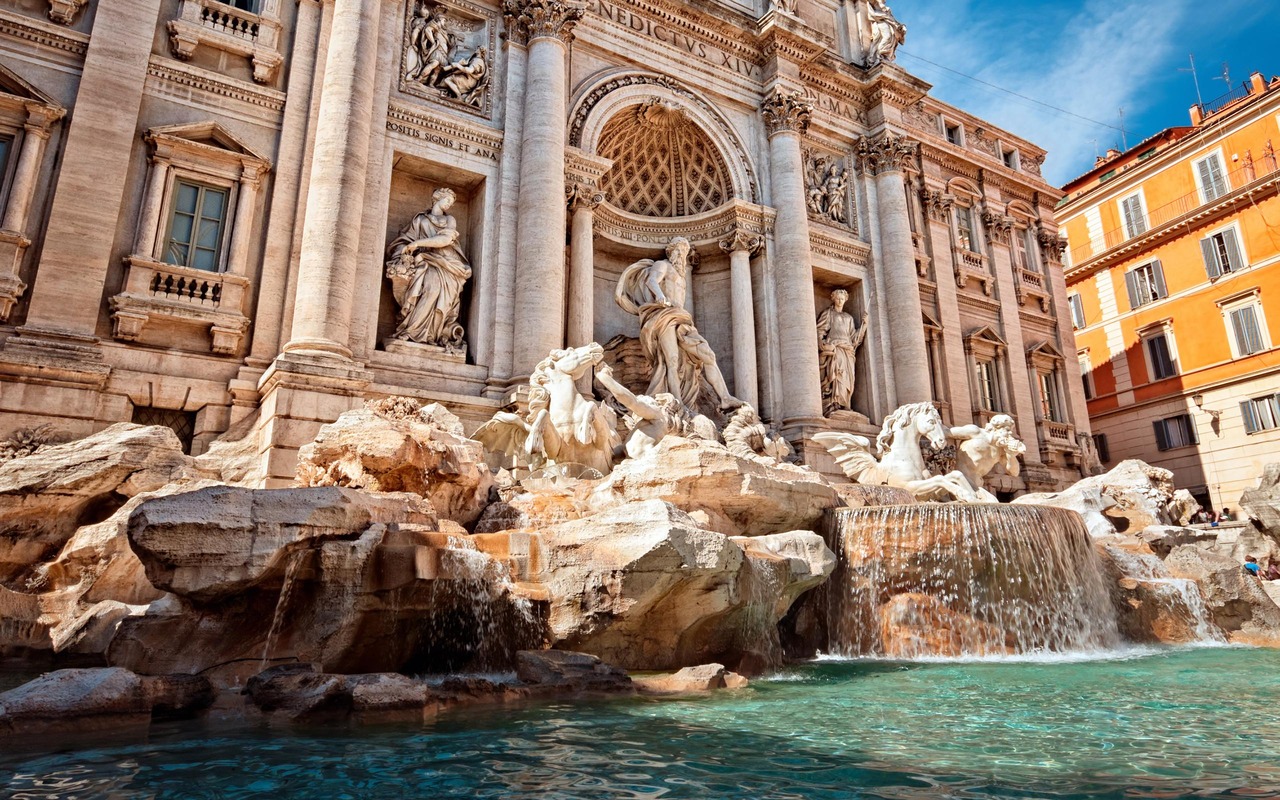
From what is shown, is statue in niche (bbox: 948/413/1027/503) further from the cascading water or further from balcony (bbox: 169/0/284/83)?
balcony (bbox: 169/0/284/83)

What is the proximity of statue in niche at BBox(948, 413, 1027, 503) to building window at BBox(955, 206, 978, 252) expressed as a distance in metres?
9.96

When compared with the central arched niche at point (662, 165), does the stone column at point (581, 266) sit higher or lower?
lower

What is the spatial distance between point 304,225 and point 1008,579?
10.3 m

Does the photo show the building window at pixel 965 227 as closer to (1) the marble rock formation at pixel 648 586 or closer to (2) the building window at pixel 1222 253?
(2) the building window at pixel 1222 253

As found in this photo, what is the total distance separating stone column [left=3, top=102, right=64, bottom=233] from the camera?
10016 millimetres

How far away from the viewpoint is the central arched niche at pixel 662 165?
1659cm

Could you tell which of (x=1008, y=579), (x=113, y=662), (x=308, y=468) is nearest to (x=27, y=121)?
(x=308, y=468)

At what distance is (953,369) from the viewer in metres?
19.1

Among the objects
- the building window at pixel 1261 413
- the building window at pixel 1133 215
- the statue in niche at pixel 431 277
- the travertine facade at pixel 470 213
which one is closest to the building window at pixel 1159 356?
the building window at pixel 1261 413

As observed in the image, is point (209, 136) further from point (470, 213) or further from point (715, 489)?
point (715, 489)

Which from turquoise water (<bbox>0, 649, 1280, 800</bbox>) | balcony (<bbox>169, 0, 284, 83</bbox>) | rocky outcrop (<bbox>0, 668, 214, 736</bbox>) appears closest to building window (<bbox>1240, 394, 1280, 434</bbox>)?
turquoise water (<bbox>0, 649, 1280, 800</bbox>)

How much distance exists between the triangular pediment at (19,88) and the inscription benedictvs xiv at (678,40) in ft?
31.5

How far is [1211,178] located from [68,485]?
2875cm

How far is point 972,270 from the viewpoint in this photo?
20.8m
